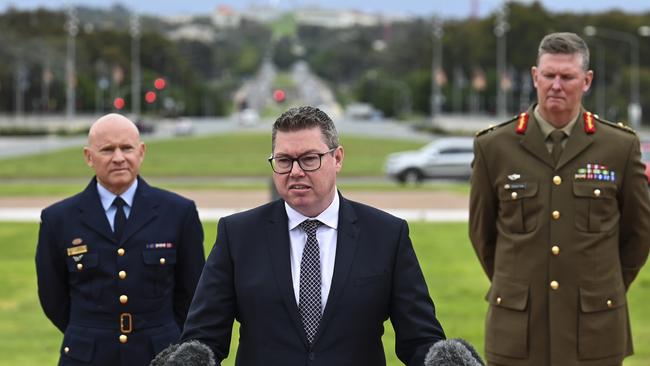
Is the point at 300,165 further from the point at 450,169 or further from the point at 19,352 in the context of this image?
the point at 450,169

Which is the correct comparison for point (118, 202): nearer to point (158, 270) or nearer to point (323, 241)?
point (158, 270)

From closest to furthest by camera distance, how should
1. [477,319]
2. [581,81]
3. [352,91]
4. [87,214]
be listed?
[581,81], [87,214], [477,319], [352,91]

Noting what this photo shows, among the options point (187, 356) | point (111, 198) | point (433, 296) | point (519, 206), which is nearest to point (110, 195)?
point (111, 198)

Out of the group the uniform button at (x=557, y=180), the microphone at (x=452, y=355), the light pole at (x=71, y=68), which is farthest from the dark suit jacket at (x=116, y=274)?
the light pole at (x=71, y=68)

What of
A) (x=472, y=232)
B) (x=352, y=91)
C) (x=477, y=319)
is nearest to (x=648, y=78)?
(x=477, y=319)

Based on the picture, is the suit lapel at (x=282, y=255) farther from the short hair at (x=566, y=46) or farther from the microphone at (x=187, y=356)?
the short hair at (x=566, y=46)

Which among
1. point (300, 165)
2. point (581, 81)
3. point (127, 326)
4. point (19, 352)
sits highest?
point (581, 81)

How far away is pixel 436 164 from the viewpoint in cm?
3556

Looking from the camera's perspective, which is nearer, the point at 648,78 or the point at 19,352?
the point at 19,352

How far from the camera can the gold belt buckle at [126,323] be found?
16.7 ft

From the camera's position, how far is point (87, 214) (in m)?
5.23

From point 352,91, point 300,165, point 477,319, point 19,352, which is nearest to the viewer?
point 300,165

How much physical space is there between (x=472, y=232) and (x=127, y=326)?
1.58 meters

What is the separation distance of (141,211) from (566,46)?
1.98 meters
